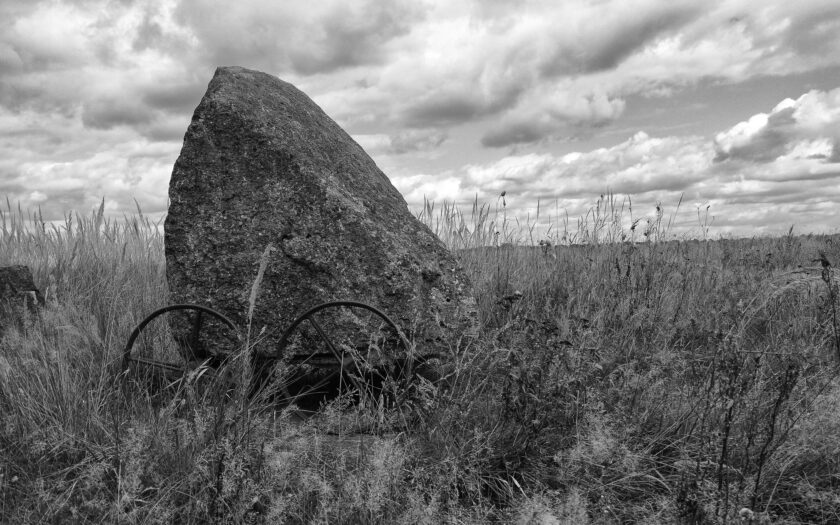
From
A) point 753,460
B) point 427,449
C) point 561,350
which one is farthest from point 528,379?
point 753,460

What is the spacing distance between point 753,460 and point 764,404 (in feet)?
1.33

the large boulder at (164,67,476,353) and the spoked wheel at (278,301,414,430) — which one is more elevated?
the large boulder at (164,67,476,353)

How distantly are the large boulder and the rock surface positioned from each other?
1889 mm

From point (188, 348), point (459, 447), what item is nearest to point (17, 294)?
point (188, 348)

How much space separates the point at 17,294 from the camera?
445 cm

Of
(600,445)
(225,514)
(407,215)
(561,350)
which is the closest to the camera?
(225,514)

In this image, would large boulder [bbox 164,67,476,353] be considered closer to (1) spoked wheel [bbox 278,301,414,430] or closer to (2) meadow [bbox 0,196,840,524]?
(1) spoked wheel [bbox 278,301,414,430]

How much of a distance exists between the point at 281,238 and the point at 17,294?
2.57m

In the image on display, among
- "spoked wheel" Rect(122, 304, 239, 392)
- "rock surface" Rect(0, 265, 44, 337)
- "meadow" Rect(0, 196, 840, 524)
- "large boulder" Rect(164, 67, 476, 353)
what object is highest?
"large boulder" Rect(164, 67, 476, 353)

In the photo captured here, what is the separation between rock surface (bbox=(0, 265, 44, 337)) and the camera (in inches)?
170

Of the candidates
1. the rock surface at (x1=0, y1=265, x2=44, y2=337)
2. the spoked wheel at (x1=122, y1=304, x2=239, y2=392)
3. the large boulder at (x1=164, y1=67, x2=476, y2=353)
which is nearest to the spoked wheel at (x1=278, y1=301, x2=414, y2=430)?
the large boulder at (x1=164, y1=67, x2=476, y2=353)

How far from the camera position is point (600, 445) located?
2.39 metres

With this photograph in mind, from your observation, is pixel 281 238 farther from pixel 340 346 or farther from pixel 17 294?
pixel 17 294

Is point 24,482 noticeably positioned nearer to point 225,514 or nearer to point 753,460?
point 225,514
